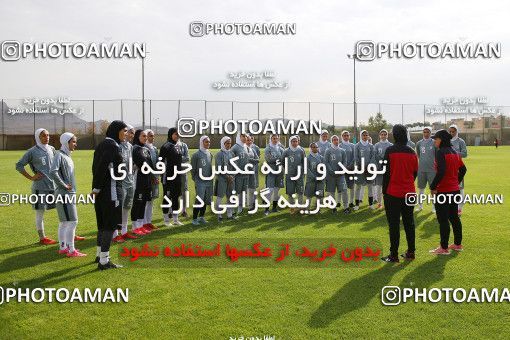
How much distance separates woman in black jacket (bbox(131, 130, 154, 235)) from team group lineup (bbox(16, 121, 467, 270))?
22mm

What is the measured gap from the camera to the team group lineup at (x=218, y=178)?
6.98 m

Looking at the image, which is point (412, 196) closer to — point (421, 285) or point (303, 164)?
point (421, 285)

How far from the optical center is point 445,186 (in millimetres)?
7453

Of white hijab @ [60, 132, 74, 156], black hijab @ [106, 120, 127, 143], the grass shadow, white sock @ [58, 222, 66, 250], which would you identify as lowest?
the grass shadow

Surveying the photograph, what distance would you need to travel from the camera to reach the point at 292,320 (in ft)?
16.0

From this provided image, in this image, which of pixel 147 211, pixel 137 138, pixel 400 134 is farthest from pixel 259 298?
pixel 137 138

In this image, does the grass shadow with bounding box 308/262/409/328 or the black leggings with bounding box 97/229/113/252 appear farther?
the black leggings with bounding box 97/229/113/252

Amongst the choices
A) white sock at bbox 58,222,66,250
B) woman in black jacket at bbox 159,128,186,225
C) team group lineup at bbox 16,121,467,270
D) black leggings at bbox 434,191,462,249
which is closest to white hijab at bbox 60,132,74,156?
team group lineup at bbox 16,121,467,270

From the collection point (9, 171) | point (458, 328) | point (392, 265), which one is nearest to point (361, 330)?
point (458, 328)

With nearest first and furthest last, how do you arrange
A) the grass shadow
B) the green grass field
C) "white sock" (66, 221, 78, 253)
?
the green grass field < the grass shadow < "white sock" (66, 221, 78, 253)

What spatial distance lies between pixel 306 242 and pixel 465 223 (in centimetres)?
448

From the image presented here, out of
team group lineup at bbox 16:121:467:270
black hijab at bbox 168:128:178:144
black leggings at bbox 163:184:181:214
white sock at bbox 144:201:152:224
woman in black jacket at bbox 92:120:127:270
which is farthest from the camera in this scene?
black hijab at bbox 168:128:178:144

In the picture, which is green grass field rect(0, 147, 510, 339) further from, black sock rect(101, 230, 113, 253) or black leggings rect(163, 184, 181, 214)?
black leggings rect(163, 184, 181, 214)

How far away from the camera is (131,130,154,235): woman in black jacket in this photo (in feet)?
29.9
